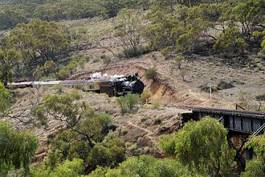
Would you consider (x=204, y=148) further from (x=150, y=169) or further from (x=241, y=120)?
(x=241, y=120)

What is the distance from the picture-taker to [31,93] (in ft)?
270

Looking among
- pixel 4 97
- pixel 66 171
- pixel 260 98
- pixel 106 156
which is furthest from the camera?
pixel 260 98

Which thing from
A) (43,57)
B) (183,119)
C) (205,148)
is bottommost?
(43,57)

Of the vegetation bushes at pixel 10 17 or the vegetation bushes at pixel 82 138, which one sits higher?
the vegetation bushes at pixel 82 138

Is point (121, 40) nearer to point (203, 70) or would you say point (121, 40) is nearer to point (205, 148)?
point (203, 70)

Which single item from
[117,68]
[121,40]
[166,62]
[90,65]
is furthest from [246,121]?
[121,40]

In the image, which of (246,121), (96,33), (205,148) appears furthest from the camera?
(96,33)

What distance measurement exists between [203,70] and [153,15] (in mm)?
31713

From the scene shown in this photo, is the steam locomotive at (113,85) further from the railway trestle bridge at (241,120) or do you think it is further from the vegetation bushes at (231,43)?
the railway trestle bridge at (241,120)

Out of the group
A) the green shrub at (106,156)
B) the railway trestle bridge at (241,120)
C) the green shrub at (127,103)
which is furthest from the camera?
the green shrub at (127,103)

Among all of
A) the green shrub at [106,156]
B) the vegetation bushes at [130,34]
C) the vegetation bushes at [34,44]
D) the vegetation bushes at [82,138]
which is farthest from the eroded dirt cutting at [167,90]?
the vegetation bushes at [34,44]

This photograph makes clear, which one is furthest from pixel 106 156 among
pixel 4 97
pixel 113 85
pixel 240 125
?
pixel 113 85

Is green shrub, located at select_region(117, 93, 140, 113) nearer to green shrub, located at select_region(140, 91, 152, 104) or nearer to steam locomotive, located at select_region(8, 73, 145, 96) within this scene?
green shrub, located at select_region(140, 91, 152, 104)

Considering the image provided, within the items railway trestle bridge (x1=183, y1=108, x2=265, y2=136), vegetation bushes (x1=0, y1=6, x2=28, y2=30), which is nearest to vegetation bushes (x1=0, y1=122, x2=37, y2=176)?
railway trestle bridge (x1=183, y1=108, x2=265, y2=136)
